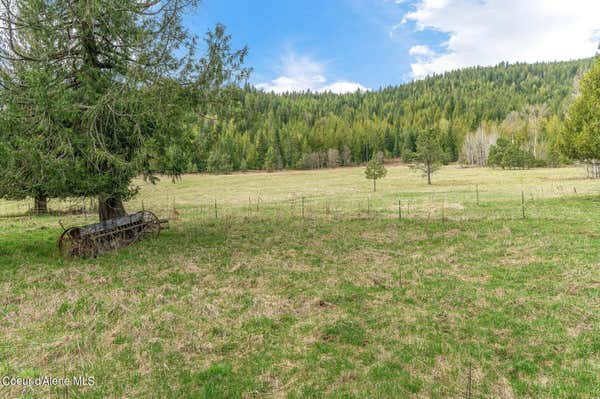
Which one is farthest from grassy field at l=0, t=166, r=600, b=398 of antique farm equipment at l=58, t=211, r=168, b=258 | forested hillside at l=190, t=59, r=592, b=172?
forested hillside at l=190, t=59, r=592, b=172

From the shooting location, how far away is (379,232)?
1627 cm

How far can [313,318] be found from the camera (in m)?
7.35

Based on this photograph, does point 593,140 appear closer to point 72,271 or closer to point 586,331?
point 586,331

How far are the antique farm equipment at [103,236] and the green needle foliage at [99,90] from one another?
1.35 meters

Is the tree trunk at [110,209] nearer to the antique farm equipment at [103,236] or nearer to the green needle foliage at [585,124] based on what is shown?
the antique farm equipment at [103,236]

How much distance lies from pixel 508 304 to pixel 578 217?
13.9 meters

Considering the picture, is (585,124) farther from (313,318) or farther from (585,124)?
(313,318)

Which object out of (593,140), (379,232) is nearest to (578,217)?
(593,140)

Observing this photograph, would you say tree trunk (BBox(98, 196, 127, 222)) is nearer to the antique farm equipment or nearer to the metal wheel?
the antique farm equipment

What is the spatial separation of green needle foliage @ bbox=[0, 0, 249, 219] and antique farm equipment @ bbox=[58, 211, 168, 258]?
1.35 metres

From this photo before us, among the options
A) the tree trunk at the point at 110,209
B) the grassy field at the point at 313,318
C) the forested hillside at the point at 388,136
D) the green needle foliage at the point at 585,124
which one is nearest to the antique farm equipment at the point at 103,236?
the tree trunk at the point at 110,209

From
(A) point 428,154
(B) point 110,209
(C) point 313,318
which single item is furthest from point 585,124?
(A) point 428,154

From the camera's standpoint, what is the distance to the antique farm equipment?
12.3m

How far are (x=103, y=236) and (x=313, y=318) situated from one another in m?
10.2
